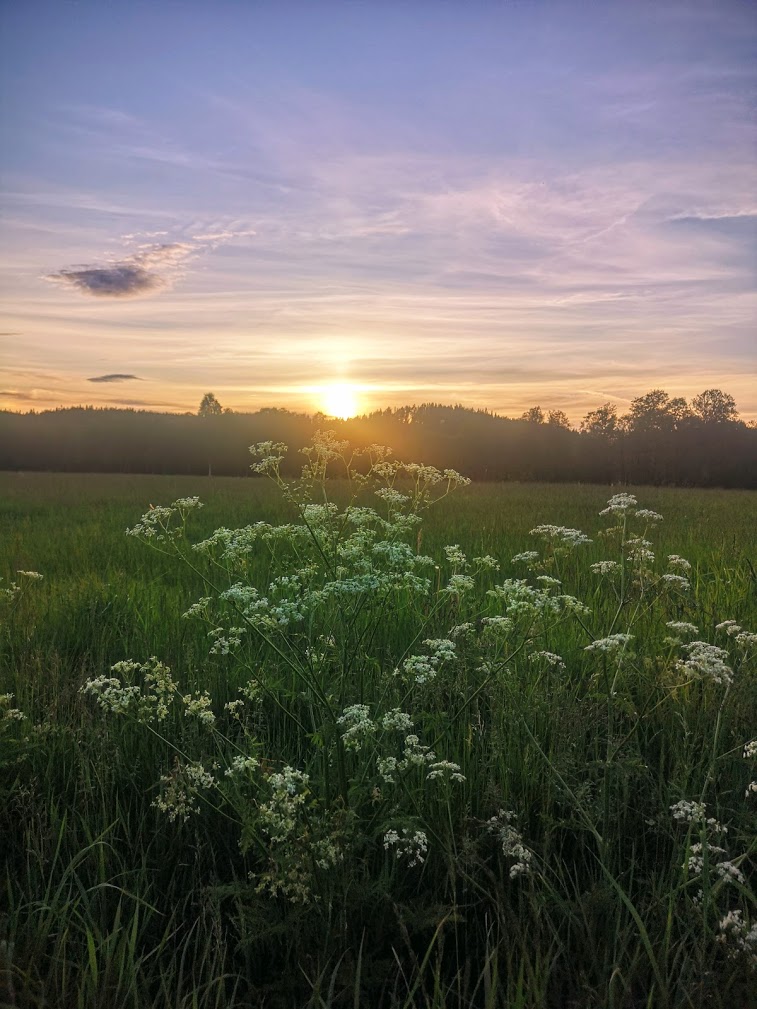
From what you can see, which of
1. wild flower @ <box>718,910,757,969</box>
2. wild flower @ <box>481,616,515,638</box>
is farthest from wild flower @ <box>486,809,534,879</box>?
wild flower @ <box>481,616,515,638</box>

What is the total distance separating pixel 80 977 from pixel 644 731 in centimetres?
286

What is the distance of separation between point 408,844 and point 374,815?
0.18 m

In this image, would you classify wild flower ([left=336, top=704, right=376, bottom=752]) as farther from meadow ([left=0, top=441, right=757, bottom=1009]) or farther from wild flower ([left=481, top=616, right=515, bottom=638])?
wild flower ([left=481, top=616, right=515, bottom=638])

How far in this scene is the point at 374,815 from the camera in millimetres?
2500

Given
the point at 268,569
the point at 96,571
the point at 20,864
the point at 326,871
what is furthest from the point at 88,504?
the point at 326,871

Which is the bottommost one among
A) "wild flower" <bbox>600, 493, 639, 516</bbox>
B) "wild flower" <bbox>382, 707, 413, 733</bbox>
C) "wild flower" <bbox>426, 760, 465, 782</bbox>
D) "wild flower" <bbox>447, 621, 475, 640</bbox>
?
"wild flower" <bbox>426, 760, 465, 782</bbox>

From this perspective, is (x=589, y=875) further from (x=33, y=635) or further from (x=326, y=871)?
(x=33, y=635)

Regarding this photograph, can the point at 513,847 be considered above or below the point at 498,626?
below

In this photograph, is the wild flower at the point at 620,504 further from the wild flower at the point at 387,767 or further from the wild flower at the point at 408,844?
the wild flower at the point at 408,844

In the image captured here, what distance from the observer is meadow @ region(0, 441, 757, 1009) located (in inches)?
85.2

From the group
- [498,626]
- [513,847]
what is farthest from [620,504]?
[513,847]

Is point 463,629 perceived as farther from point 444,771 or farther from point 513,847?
point 513,847

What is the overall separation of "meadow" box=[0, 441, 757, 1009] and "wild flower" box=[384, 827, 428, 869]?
3 centimetres

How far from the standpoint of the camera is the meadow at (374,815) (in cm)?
216
